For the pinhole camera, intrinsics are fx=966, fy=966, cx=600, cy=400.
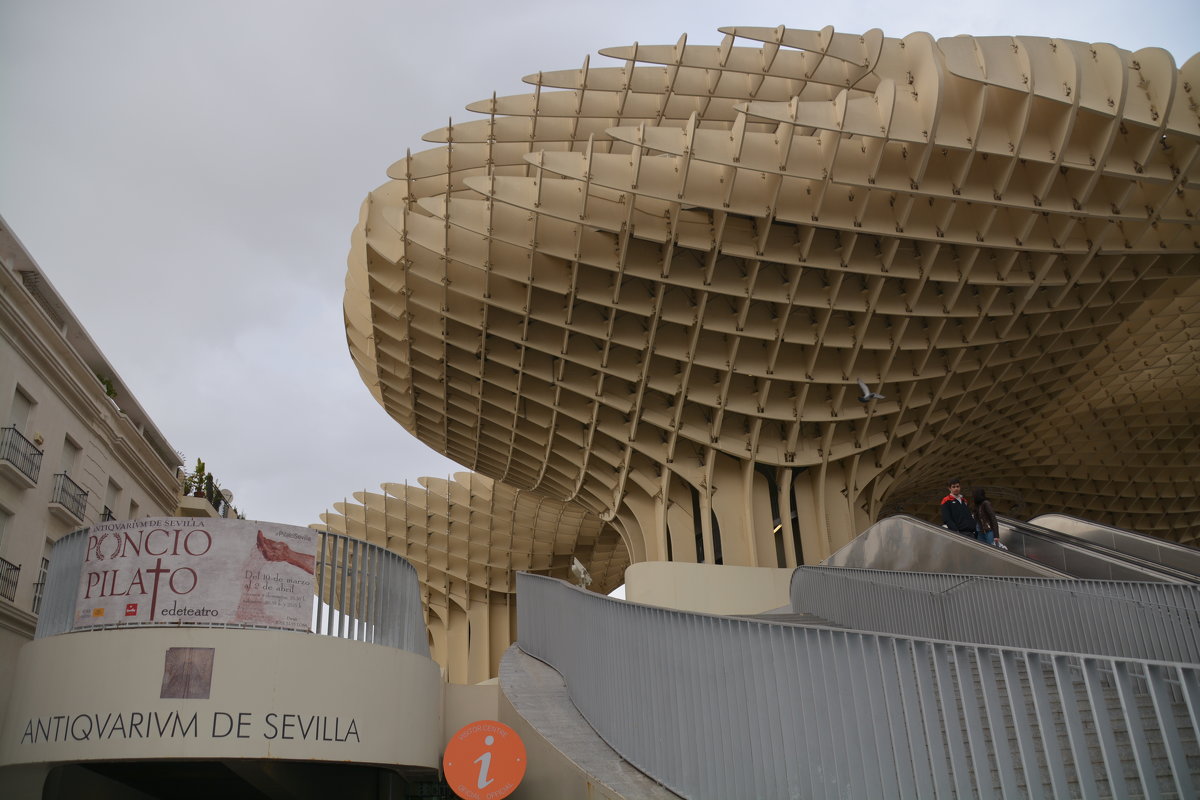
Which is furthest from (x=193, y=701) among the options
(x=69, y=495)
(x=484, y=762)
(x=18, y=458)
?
(x=69, y=495)

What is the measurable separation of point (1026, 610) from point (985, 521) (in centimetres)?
505

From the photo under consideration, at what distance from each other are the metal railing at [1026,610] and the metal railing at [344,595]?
5.52m

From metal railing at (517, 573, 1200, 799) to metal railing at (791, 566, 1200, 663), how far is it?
2.31ft

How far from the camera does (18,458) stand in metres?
17.4

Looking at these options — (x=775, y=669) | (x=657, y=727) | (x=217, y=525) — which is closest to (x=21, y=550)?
(x=217, y=525)

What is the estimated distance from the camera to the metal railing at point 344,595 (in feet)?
34.2

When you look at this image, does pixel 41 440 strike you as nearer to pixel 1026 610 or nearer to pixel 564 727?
pixel 564 727

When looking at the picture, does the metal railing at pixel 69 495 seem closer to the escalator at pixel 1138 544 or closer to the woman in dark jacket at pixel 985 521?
the woman in dark jacket at pixel 985 521

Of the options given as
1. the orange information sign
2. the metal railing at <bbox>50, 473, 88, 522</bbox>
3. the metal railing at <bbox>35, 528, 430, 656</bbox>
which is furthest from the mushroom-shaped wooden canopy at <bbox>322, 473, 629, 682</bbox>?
the orange information sign

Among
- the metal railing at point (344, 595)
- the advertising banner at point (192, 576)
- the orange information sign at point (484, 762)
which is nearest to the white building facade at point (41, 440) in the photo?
the metal railing at point (344, 595)

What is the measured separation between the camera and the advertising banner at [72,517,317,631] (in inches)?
392

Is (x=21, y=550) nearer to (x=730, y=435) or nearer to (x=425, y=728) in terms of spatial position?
(x=425, y=728)

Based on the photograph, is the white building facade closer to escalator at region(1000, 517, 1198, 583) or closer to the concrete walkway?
the concrete walkway

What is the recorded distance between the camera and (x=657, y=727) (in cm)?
865
